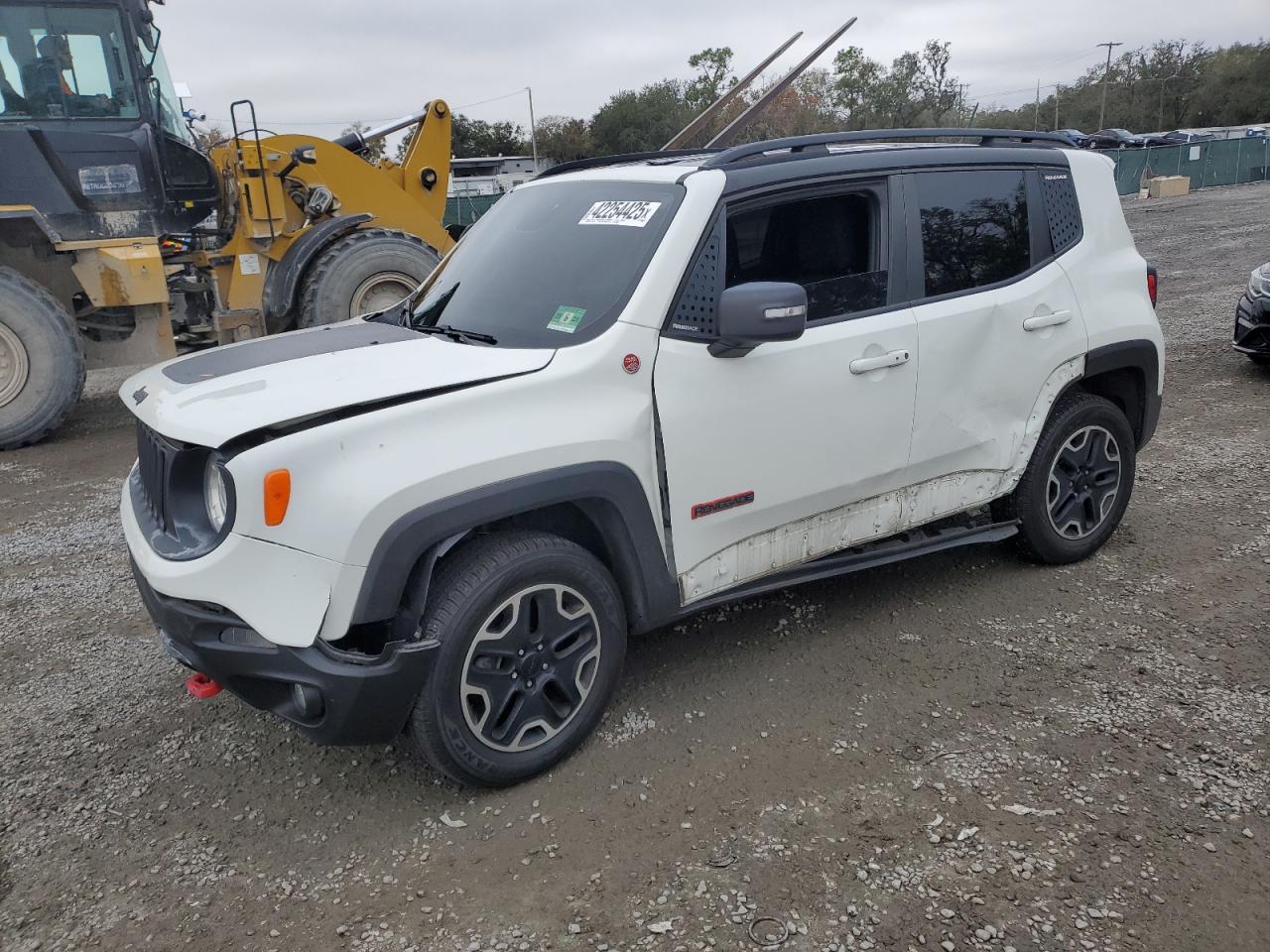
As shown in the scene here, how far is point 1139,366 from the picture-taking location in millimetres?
4438

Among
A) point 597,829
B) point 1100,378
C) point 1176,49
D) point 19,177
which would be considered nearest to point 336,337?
point 597,829

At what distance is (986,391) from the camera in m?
3.90

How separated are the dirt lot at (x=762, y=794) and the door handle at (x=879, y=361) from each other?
45.4 inches

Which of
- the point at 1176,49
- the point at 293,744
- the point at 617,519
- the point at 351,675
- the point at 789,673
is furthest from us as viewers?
the point at 1176,49

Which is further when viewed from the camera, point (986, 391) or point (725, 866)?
point (986, 391)

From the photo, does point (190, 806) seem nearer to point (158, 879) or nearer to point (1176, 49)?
point (158, 879)

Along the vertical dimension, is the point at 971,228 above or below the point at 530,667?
above

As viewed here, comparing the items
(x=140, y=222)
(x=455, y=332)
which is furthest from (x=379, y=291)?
(x=455, y=332)

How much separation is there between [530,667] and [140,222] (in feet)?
23.3

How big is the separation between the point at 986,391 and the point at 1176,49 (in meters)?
78.6

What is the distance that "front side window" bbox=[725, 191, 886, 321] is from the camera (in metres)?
3.36

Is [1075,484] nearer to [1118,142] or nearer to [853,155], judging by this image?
[853,155]

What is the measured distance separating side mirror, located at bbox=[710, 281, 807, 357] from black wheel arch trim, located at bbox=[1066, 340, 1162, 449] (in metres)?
1.84

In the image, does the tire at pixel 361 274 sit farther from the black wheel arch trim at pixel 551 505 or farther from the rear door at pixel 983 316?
the black wheel arch trim at pixel 551 505
